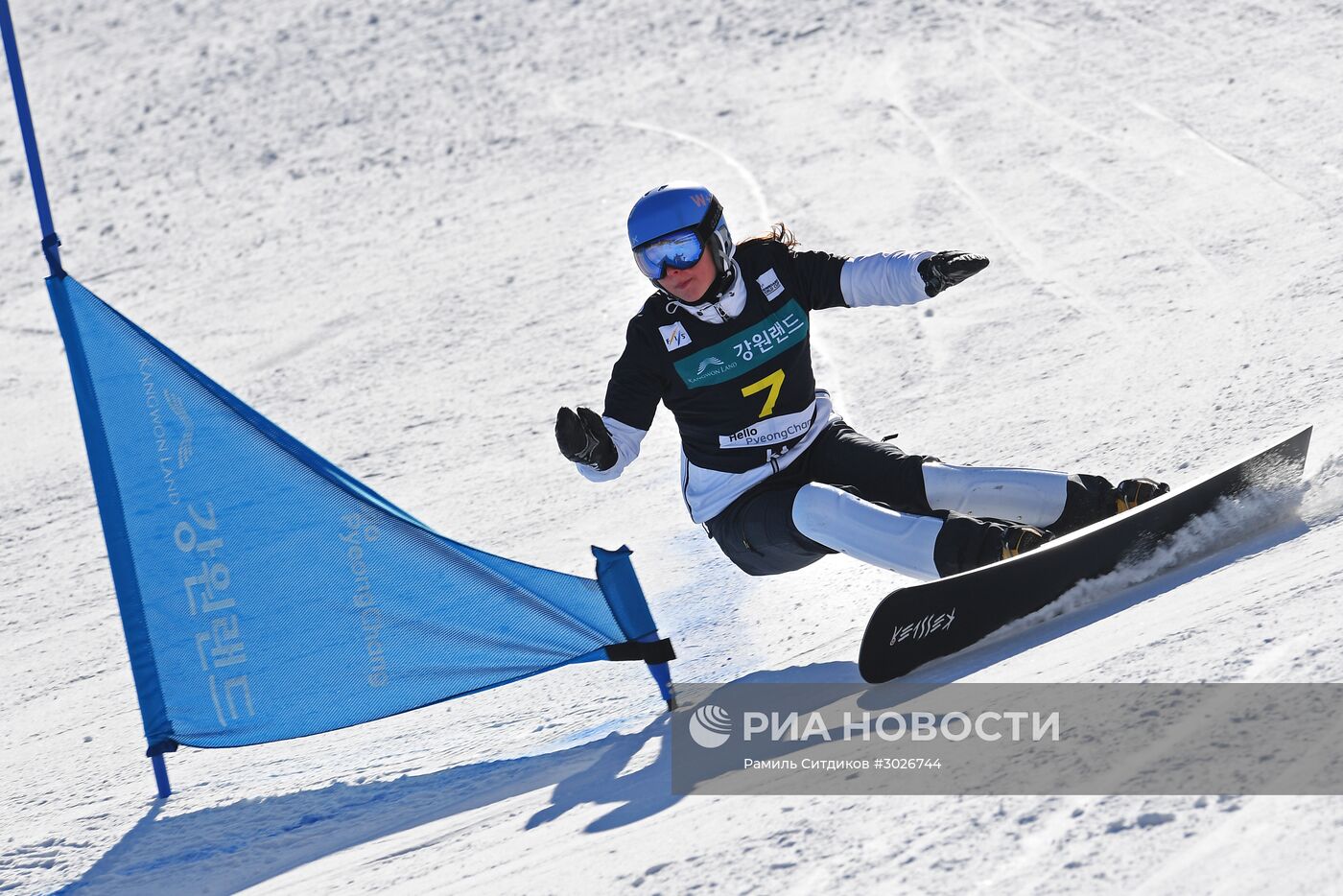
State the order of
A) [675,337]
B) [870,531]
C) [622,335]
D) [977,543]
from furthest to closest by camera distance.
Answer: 1. [622,335]
2. [675,337]
3. [870,531]
4. [977,543]

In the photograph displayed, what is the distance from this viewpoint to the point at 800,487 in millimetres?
4633

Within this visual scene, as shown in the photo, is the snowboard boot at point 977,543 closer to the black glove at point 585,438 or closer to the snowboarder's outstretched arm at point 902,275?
the snowboarder's outstretched arm at point 902,275

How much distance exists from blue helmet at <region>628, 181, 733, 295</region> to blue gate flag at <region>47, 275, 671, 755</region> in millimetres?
1045

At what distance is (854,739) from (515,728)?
4.91 ft

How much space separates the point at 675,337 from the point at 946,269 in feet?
3.13

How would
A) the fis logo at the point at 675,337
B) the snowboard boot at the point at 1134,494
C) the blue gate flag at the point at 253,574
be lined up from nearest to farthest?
the snowboard boot at the point at 1134,494 → the blue gate flag at the point at 253,574 → the fis logo at the point at 675,337

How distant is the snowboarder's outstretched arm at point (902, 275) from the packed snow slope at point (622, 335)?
1.12 m

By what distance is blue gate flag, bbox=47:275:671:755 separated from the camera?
4500 mm

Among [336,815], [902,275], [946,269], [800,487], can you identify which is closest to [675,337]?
[800,487]

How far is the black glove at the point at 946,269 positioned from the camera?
4.62 meters

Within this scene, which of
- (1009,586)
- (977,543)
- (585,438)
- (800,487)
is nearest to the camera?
(1009,586)

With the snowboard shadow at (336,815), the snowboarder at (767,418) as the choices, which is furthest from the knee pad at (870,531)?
the snowboard shadow at (336,815)

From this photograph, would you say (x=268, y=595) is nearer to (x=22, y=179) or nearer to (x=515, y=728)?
(x=515, y=728)

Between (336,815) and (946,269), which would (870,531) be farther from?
(336,815)
